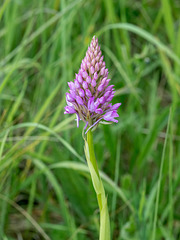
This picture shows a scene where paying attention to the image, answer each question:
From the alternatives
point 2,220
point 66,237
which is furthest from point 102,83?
point 2,220

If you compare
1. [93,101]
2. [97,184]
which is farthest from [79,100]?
[97,184]

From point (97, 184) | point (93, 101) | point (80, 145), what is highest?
point (93, 101)

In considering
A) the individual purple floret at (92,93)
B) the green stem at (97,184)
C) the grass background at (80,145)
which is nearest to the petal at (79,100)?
the individual purple floret at (92,93)

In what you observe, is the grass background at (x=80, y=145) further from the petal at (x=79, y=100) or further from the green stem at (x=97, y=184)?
the petal at (x=79, y=100)

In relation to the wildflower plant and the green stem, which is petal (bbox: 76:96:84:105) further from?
the green stem

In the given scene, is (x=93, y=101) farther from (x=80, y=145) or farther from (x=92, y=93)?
(x=80, y=145)

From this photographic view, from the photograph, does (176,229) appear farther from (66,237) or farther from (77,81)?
(77,81)
